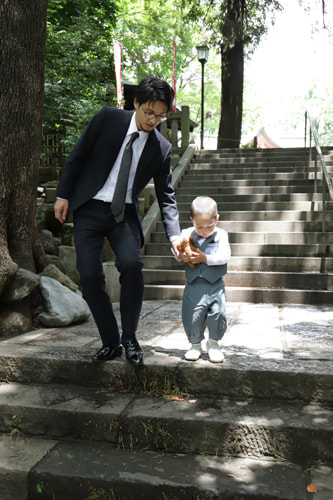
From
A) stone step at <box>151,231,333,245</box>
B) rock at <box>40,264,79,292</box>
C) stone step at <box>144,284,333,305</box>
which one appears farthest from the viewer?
stone step at <box>151,231,333,245</box>

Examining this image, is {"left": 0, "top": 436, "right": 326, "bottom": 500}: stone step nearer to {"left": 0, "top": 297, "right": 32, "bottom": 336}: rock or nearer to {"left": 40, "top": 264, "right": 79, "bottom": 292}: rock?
{"left": 0, "top": 297, "right": 32, "bottom": 336}: rock

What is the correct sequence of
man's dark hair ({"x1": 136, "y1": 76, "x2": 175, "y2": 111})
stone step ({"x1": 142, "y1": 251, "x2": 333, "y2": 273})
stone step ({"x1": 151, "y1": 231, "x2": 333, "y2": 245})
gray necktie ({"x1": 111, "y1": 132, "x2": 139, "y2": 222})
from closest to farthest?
man's dark hair ({"x1": 136, "y1": 76, "x2": 175, "y2": 111}), gray necktie ({"x1": 111, "y1": 132, "x2": 139, "y2": 222}), stone step ({"x1": 142, "y1": 251, "x2": 333, "y2": 273}), stone step ({"x1": 151, "y1": 231, "x2": 333, "y2": 245})

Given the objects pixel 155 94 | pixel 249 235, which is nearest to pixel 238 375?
pixel 155 94

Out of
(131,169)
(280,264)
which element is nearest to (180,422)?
(131,169)

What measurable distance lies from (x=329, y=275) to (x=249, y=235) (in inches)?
60.2

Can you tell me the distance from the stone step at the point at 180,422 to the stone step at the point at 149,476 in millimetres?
63

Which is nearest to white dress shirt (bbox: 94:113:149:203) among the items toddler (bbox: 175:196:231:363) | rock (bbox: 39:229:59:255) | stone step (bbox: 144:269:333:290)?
toddler (bbox: 175:196:231:363)

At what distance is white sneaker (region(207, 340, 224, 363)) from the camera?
302 centimetres

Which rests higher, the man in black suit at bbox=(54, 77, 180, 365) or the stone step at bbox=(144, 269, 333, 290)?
the man in black suit at bbox=(54, 77, 180, 365)

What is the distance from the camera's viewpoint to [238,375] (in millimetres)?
2891

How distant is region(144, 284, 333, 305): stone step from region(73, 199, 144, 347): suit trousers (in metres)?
3.08

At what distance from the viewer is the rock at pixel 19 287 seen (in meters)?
4.04

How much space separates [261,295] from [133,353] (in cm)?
314

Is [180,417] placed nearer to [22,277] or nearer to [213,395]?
[213,395]
